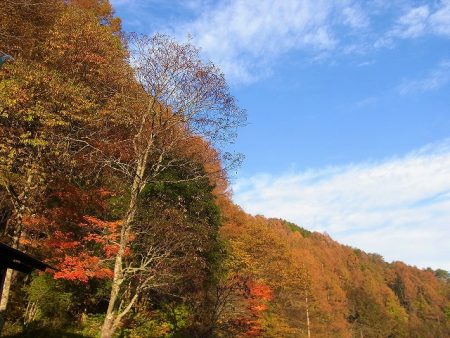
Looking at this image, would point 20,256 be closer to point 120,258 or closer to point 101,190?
point 120,258

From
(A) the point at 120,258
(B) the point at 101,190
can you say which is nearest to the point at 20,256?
(A) the point at 120,258

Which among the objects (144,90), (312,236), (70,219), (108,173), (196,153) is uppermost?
(312,236)

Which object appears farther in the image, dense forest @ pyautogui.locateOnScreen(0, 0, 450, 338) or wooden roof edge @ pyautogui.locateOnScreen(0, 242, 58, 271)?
dense forest @ pyautogui.locateOnScreen(0, 0, 450, 338)

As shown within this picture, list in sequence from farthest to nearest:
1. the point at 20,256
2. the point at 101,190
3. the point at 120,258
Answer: the point at 101,190, the point at 120,258, the point at 20,256

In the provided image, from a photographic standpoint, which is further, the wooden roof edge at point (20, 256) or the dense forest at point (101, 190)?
the dense forest at point (101, 190)

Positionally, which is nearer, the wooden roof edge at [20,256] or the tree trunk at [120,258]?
the wooden roof edge at [20,256]

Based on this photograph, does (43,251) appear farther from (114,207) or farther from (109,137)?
(109,137)

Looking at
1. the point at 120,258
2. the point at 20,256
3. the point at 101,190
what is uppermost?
the point at 101,190

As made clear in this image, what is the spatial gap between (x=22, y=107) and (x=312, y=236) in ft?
335

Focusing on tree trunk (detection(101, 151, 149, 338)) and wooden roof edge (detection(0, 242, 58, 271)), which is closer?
wooden roof edge (detection(0, 242, 58, 271))

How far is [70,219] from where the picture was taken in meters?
18.0

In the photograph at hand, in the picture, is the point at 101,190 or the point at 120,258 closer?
the point at 120,258

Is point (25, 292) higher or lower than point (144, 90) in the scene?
lower

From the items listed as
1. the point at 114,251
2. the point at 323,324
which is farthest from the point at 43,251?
the point at 323,324
